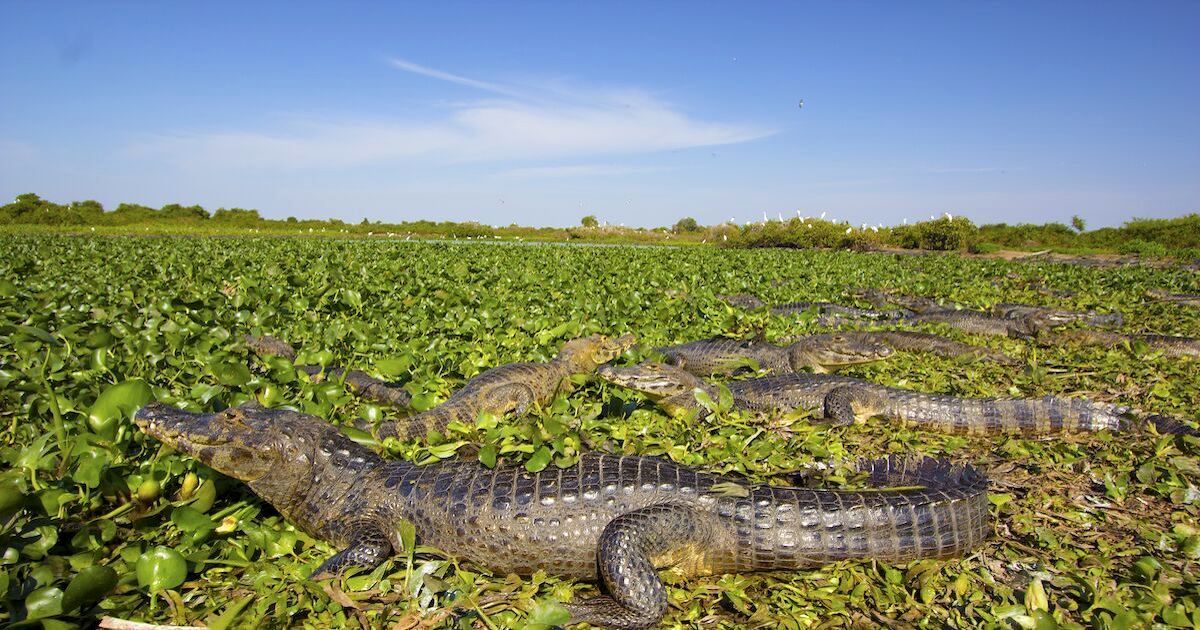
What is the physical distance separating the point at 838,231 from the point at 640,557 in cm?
3246

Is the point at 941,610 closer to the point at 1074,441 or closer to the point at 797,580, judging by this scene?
the point at 797,580

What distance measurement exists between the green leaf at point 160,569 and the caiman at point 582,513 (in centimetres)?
48

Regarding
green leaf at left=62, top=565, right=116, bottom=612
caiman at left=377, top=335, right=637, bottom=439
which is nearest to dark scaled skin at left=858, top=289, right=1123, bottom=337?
caiman at left=377, top=335, right=637, bottom=439

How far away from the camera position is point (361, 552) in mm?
2619

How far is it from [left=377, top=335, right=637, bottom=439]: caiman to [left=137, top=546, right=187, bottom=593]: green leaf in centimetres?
172

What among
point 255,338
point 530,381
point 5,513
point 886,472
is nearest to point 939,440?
point 886,472

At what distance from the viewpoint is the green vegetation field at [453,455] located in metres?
2.29

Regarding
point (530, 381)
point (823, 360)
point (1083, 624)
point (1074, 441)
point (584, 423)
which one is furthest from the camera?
point (823, 360)

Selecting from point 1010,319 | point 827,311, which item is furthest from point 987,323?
point 827,311

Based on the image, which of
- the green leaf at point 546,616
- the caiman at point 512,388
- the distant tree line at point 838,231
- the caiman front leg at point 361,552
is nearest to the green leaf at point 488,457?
the caiman front leg at point 361,552

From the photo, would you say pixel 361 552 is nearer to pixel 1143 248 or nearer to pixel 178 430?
pixel 178 430

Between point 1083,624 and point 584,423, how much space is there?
2443 millimetres

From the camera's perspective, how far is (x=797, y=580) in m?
2.66

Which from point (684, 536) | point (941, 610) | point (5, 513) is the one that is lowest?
point (941, 610)
